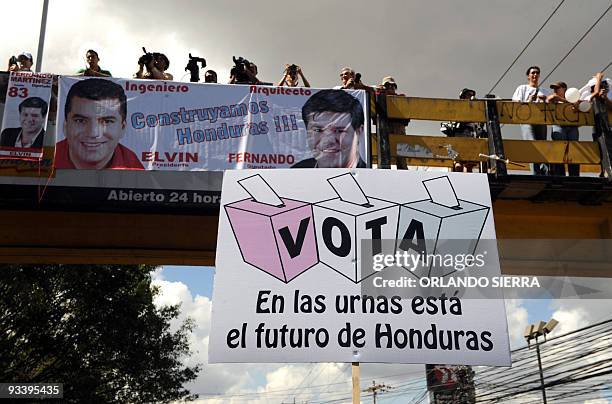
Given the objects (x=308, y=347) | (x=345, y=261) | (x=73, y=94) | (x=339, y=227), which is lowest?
(x=308, y=347)

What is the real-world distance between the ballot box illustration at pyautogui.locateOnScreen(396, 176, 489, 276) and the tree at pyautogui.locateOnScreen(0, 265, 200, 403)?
14.1m

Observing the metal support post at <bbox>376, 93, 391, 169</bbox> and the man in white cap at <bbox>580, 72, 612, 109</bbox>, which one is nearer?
the metal support post at <bbox>376, 93, 391, 169</bbox>

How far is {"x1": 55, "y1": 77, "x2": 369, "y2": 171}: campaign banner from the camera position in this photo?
21.0 ft

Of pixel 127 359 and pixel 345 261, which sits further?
pixel 127 359

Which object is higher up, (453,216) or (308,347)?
(453,216)

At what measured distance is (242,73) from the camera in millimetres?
7582

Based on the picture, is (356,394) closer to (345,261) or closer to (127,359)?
(345,261)

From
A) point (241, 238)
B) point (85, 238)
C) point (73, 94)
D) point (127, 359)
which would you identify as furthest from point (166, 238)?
point (127, 359)

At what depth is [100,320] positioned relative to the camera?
17.2 metres

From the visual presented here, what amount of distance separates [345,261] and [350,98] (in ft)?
11.0

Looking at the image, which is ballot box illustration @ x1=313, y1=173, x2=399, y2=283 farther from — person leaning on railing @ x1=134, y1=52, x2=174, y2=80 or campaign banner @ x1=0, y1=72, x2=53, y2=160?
person leaning on railing @ x1=134, y1=52, x2=174, y2=80

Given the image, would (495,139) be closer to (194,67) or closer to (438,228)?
(438,228)

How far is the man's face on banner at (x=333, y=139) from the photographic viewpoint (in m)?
6.59

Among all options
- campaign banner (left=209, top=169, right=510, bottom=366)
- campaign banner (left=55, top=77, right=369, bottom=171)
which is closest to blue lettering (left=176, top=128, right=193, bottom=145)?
campaign banner (left=55, top=77, right=369, bottom=171)
